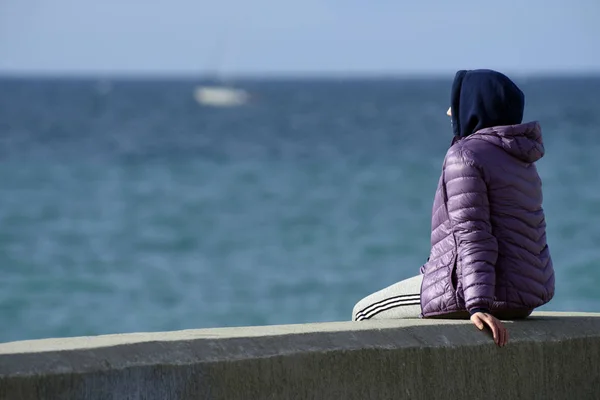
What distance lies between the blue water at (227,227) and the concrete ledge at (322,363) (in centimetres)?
913

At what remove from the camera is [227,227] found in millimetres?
19094

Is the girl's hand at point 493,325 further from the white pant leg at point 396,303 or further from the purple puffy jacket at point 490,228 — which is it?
the white pant leg at point 396,303

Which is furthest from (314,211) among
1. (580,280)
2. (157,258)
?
(580,280)

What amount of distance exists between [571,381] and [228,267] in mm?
12135

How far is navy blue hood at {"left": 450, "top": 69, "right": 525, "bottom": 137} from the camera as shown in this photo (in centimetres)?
374

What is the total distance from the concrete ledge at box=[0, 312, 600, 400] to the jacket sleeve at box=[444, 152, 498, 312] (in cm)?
12

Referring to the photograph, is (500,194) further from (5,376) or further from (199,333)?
(5,376)

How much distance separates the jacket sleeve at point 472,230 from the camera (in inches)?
141

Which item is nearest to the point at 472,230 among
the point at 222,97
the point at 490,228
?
the point at 490,228

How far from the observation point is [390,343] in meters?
3.41

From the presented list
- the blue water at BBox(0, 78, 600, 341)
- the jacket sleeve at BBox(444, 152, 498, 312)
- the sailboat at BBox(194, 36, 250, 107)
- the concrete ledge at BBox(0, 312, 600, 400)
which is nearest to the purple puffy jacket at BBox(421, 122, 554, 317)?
the jacket sleeve at BBox(444, 152, 498, 312)

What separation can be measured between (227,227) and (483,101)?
15465mm

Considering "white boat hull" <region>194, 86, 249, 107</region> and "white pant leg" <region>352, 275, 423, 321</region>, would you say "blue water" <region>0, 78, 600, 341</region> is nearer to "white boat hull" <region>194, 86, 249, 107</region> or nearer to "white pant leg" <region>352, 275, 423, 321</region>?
"white pant leg" <region>352, 275, 423, 321</region>

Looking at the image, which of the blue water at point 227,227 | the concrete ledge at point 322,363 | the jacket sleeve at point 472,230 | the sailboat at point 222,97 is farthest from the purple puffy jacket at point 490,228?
the sailboat at point 222,97
